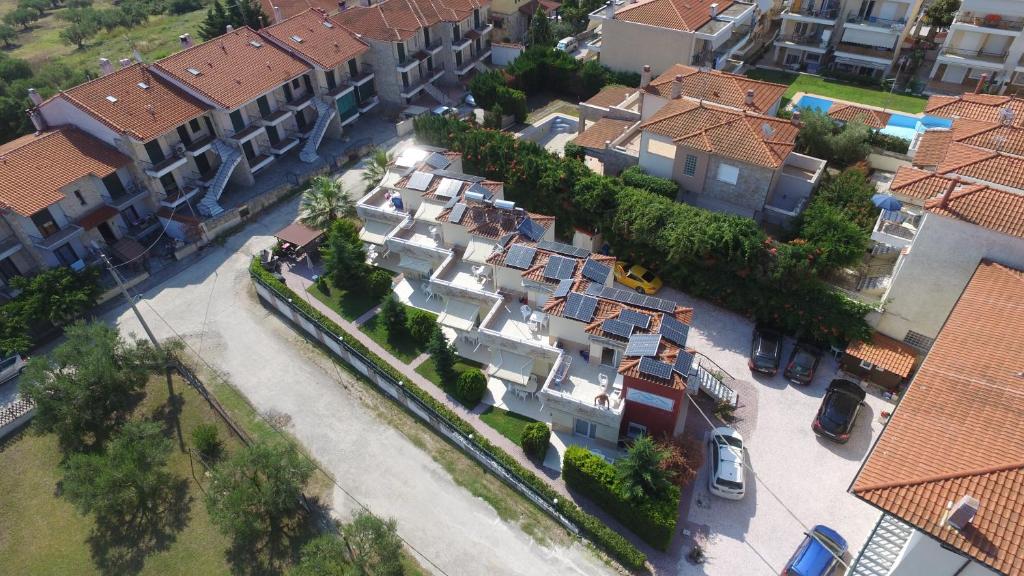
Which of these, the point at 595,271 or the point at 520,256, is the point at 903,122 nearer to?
the point at 595,271

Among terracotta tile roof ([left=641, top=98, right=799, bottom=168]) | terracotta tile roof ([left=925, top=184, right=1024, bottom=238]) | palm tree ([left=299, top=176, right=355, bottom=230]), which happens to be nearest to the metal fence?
palm tree ([left=299, top=176, right=355, bottom=230])

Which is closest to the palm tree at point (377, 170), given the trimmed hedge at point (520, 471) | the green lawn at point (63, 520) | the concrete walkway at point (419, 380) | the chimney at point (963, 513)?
the concrete walkway at point (419, 380)

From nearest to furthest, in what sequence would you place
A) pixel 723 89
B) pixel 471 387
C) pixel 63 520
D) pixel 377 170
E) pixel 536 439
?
pixel 536 439, pixel 63 520, pixel 471 387, pixel 723 89, pixel 377 170

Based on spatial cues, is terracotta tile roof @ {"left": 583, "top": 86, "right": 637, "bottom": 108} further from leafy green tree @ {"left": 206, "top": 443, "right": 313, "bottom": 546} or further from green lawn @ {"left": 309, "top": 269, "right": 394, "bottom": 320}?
leafy green tree @ {"left": 206, "top": 443, "right": 313, "bottom": 546}

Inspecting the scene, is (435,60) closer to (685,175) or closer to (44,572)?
(685,175)

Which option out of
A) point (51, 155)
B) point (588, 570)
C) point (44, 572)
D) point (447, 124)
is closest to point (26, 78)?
point (51, 155)

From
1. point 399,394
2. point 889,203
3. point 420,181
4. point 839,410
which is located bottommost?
point 399,394

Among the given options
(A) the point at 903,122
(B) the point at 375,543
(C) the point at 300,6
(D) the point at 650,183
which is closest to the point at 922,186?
(D) the point at 650,183
